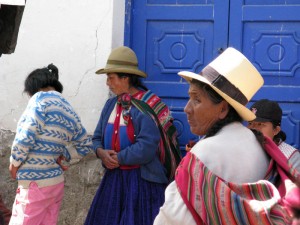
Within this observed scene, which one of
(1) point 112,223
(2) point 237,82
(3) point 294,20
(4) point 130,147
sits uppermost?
(3) point 294,20

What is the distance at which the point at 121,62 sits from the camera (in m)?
5.42

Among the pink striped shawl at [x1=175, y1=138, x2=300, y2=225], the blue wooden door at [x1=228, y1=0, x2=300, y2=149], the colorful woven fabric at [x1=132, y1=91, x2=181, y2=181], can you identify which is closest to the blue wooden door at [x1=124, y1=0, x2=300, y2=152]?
the blue wooden door at [x1=228, y1=0, x2=300, y2=149]

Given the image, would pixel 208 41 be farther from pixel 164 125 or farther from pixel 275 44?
pixel 164 125

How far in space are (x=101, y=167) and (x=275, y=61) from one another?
1.63 m

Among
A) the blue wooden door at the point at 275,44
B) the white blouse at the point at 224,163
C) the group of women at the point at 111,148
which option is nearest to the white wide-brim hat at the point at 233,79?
the white blouse at the point at 224,163

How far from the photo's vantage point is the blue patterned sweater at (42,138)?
5.08 metres

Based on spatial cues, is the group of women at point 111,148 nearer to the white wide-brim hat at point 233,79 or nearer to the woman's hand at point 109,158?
the woman's hand at point 109,158

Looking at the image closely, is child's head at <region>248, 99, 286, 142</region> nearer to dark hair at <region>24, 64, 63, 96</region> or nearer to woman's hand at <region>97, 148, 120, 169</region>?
woman's hand at <region>97, 148, 120, 169</region>

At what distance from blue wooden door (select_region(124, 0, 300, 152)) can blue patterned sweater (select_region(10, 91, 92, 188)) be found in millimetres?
1014

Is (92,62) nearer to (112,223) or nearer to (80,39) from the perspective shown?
(80,39)

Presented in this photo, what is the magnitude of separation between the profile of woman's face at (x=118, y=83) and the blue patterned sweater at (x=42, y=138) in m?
0.39

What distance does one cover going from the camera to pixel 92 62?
591cm

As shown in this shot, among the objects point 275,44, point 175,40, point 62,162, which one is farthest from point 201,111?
point 175,40

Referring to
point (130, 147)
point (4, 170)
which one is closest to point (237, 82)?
point (130, 147)
